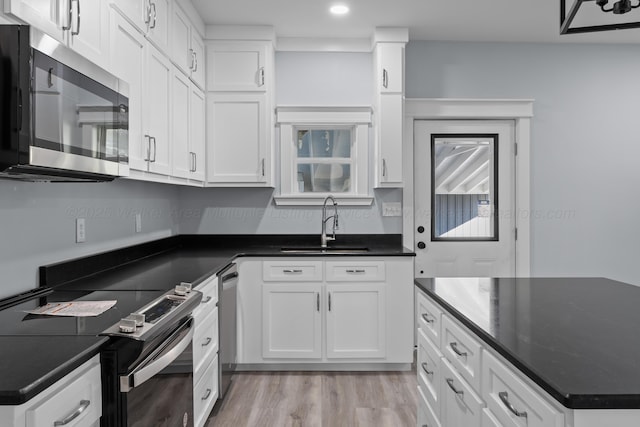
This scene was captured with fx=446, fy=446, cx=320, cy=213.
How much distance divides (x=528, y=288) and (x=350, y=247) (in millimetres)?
1941

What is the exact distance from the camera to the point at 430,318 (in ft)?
6.32

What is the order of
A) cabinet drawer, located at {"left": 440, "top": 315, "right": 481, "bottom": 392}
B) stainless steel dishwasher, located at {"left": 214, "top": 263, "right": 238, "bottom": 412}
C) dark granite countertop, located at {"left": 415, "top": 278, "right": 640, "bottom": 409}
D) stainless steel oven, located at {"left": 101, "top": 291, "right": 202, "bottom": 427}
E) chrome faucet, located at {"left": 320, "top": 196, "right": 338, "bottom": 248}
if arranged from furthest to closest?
chrome faucet, located at {"left": 320, "top": 196, "right": 338, "bottom": 248} → stainless steel dishwasher, located at {"left": 214, "top": 263, "right": 238, "bottom": 412} → cabinet drawer, located at {"left": 440, "top": 315, "right": 481, "bottom": 392} → stainless steel oven, located at {"left": 101, "top": 291, "right": 202, "bottom": 427} → dark granite countertop, located at {"left": 415, "top": 278, "right": 640, "bottom": 409}

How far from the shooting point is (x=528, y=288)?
1882 mm

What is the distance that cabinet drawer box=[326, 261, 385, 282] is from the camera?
10.5ft

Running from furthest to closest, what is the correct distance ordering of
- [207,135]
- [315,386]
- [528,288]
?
1. [207,135]
2. [315,386]
3. [528,288]

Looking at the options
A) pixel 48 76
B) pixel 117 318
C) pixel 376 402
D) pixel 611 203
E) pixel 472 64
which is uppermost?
pixel 472 64

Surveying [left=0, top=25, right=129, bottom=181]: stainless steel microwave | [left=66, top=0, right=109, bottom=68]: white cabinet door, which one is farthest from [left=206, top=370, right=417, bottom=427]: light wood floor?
[left=66, top=0, right=109, bottom=68]: white cabinet door

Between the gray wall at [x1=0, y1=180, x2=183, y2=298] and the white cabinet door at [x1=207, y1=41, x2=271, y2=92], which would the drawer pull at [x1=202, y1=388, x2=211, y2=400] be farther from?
the white cabinet door at [x1=207, y1=41, x2=271, y2=92]

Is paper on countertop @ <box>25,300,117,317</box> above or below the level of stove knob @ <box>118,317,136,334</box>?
below

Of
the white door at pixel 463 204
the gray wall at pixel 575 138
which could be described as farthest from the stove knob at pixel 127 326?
the gray wall at pixel 575 138

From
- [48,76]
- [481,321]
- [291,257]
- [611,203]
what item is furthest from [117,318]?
[611,203]

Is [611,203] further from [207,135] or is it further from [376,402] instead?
[207,135]

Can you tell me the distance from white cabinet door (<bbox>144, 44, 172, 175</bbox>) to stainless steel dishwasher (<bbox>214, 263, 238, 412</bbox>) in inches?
29.7

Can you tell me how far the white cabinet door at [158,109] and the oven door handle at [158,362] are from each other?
3.19ft
